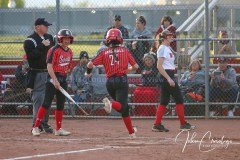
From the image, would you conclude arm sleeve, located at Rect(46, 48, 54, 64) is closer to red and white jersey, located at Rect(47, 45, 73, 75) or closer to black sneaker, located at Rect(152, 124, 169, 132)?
red and white jersey, located at Rect(47, 45, 73, 75)

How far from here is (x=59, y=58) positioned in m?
12.2

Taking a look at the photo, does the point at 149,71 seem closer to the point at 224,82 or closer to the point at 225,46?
the point at 224,82

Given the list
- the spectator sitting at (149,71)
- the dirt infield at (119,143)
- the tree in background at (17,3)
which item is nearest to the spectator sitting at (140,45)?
the spectator sitting at (149,71)

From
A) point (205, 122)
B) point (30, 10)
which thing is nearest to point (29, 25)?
point (30, 10)

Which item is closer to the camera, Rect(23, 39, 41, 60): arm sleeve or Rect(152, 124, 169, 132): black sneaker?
Rect(23, 39, 41, 60): arm sleeve

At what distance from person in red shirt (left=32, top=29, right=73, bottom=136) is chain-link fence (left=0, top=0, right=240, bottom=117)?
2668 mm

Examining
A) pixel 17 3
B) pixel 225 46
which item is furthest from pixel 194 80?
pixel 17 3

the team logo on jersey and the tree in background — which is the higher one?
the tree in background

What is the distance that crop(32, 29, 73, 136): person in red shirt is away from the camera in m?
12.1

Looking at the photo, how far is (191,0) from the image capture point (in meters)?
19.4

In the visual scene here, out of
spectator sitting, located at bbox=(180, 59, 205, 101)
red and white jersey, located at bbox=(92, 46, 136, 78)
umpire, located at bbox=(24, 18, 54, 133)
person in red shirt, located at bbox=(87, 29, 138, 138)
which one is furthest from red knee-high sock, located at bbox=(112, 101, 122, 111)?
spectator sitting, located at bbox=(180, 59, 205, 101)

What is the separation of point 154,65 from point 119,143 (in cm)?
479

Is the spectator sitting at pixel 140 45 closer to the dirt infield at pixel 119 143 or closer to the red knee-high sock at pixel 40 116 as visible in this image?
the dirt infield at pixel 119 143

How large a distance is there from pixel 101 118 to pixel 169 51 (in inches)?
153
